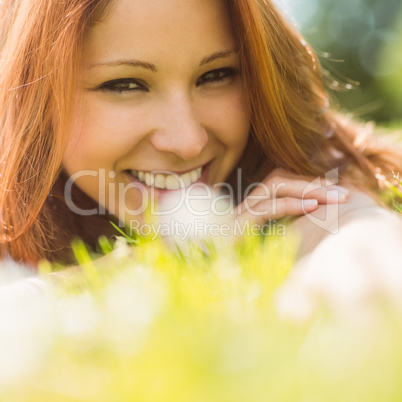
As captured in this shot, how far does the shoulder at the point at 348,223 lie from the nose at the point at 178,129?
1.43ft

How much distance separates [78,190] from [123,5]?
2.89ft

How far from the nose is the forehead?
16 cm

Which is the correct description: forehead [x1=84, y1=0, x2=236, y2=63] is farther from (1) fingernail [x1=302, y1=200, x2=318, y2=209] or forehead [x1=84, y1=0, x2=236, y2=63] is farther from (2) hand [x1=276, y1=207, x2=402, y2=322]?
(2) hand [x1=276, y1=207, x2=402, y2=322]

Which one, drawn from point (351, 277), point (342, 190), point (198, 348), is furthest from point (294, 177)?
point (198, 348)

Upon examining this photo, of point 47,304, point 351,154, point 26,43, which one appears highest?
point 26,43

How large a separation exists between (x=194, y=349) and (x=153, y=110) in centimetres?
126

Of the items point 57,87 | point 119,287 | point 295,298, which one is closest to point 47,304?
point 119,287

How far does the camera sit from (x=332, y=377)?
1.96 feet

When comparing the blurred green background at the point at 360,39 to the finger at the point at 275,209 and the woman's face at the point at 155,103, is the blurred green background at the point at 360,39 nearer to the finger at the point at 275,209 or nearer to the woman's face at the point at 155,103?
the woman's face at the point at 155,103

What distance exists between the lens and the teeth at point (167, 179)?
Answer: 2035 mm

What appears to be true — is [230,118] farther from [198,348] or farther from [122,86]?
[198,348]

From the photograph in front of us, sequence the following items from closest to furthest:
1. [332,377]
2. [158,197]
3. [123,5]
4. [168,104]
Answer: [332,377]
[123,5]
[168,104]
[158,197]

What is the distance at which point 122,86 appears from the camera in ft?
6.06

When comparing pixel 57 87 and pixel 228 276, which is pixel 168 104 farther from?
pixel 228 276
